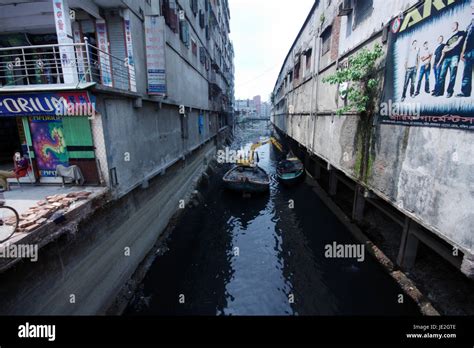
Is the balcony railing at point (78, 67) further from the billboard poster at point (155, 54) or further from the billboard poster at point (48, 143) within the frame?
the billboard poster at point (48, 143)

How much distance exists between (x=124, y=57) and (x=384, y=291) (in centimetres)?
1458

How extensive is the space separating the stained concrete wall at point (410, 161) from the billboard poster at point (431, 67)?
0.36 meters

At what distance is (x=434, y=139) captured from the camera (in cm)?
561

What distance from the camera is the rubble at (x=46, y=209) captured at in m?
5.48

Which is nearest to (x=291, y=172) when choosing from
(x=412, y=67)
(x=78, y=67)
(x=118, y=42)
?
(x=412, y=67)

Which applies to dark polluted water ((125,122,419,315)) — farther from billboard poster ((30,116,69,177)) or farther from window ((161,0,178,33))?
window ((161,0,178,33))

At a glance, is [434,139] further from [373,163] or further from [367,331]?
[367,331]

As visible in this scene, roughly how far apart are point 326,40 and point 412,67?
32.1 feet

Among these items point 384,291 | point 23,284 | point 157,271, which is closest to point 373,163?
point 384,291

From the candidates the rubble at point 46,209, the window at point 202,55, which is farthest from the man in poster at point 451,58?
the window at point 202,55

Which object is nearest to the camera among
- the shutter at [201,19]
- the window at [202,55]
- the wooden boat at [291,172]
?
the wooden boat at [291,172]

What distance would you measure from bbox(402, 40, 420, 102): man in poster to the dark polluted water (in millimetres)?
7201

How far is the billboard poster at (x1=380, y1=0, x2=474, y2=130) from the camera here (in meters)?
4.88

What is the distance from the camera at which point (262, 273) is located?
10492mm
